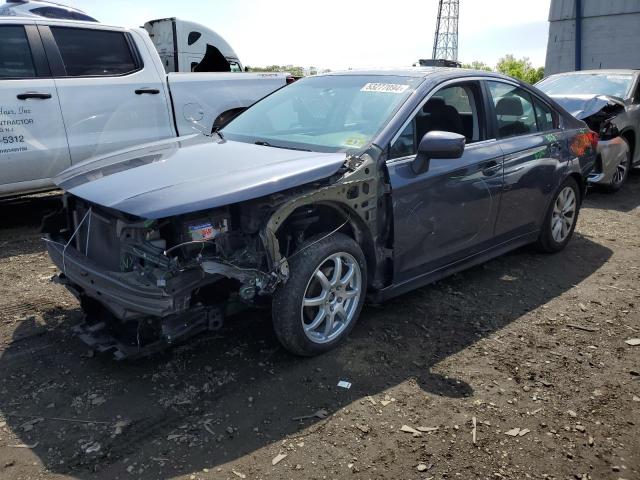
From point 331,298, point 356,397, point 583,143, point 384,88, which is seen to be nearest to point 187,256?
point 331,298

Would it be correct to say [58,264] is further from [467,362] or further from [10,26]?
[10,26]

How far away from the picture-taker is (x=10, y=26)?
5523 millimetres

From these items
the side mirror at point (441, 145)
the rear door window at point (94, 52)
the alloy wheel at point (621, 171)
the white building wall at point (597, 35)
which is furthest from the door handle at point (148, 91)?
the white building wall at point (597, 35)

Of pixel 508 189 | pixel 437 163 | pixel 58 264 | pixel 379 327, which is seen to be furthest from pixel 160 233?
pixel 508 189

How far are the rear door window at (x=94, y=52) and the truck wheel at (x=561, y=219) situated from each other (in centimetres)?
468

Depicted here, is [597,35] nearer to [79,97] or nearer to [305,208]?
[79,97]

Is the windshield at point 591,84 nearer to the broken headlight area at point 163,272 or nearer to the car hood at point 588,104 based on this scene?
the car hood at point 588,104

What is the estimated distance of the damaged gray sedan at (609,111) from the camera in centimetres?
781

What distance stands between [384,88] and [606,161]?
508cm

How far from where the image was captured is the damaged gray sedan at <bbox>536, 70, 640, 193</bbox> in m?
7.81

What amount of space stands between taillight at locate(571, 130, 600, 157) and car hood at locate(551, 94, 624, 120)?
247 centimetres

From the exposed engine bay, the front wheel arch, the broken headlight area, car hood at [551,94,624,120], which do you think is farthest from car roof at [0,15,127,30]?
car hood at [551,94,624,120]

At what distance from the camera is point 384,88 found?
13.3 ft

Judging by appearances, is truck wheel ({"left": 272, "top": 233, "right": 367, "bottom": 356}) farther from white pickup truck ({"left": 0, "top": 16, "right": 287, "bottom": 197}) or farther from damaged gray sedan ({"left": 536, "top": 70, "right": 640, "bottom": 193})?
damaged gray sedan ({"left": 536, "top": 70, "right": 640, "bottom": 193})
